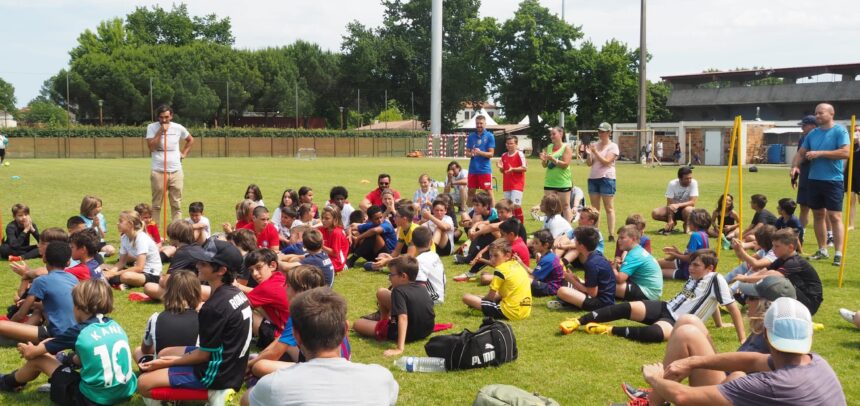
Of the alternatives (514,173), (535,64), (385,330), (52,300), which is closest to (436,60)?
(535,64)

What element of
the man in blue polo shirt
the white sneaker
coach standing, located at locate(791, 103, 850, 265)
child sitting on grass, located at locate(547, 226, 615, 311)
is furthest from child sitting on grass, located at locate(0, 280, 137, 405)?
the man in blue polo shirt

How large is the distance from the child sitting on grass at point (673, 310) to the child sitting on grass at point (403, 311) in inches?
58.2

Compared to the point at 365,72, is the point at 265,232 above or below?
below

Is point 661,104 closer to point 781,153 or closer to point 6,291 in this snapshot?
point 781,153

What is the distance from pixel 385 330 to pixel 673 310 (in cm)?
Answer: 289

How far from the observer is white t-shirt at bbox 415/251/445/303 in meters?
8.60

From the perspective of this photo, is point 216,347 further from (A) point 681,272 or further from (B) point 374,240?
(A) point 681,272

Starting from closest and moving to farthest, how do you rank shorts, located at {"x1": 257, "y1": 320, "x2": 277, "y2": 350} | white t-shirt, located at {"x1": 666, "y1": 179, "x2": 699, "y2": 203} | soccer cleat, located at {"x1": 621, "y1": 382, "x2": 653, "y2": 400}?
soccer cleat, located at {"x1": 621, "y1": 382, "x2": 653, "y2": 400} → shorts, located at {"x1": 257, "y1": 320, "x2": 277, "y2": 350} → white t-shirt, located at {"x1": 666, "y1": 179, "x2": 699, "y2": 203}

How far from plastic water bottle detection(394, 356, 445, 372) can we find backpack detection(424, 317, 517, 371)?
4 cm

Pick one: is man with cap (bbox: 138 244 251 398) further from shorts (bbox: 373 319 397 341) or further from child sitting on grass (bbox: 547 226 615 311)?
child sitting on grass (bbox: 547 226 615 311)

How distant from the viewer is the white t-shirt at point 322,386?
3434mm

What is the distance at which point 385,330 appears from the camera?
24.6 ft

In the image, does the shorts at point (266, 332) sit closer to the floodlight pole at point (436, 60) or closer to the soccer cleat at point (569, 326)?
the soccer cleat at point (569, 326)

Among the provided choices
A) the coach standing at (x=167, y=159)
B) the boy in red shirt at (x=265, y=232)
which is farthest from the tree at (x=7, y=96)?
the boy in red shirt at (x=265, y=232)
